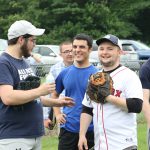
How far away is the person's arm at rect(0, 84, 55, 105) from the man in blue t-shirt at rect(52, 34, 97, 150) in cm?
129

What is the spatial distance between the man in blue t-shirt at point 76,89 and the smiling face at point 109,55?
40.1 inches

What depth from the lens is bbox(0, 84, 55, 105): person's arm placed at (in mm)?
5188

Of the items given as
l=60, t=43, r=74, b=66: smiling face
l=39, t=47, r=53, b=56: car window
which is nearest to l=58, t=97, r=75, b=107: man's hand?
l=60, t=43, r=74, b=66: smiling face

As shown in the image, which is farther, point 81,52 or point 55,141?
point 55,141

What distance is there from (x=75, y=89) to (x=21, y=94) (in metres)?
→ 1.40

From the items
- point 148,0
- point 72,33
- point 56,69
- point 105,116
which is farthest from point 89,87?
point 148,0

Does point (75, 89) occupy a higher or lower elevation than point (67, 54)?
lower

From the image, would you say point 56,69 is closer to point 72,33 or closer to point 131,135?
point 131,135

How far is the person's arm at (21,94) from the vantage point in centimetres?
519

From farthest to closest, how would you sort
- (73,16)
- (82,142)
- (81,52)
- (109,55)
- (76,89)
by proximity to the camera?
1. (73,16)
2. (81,52)
3. (76,89)
4. (82,142)
5. (109,55)

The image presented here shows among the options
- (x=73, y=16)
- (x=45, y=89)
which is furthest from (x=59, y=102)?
(x=73, y=16)

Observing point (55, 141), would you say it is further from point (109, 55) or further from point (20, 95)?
point (20, 95)

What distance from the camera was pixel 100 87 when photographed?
17.3ft

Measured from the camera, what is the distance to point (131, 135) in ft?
17.7
